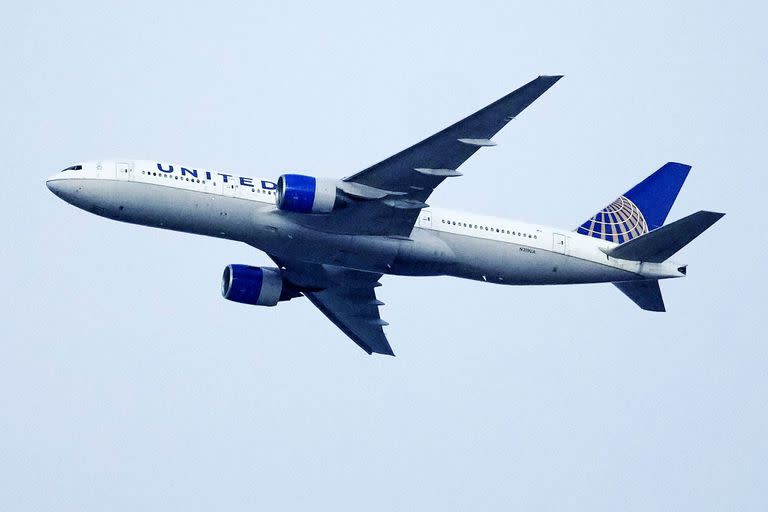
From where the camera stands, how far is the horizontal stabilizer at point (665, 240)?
2083 inches

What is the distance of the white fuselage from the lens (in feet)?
167

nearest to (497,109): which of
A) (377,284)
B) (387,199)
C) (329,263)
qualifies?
(387,199)

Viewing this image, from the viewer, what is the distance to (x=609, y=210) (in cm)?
6091

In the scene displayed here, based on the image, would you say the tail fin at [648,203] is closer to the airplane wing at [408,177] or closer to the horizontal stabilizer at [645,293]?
the horizontal stabilizer at [645,293]

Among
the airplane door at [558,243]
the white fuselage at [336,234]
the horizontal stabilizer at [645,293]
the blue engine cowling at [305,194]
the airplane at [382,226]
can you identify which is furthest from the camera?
the horizontal stabilizer at [645,293]

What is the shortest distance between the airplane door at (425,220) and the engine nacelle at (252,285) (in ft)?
29.6

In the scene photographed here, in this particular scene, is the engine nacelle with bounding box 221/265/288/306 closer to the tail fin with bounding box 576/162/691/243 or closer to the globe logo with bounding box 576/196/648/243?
the globe logo with bounding box 576/196/648/243

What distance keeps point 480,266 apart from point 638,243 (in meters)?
7.34

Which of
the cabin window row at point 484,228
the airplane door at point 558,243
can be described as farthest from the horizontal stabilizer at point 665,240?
the cabin window row at point 484,228

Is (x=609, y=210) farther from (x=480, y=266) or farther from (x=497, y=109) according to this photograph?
(x=497, y=109)

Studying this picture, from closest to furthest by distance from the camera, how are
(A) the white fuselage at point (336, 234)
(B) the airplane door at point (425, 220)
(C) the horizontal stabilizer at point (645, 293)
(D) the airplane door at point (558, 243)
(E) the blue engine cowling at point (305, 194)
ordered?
1. (E) the blue engine cowling at point (305, 194)
2. (A) the white fuselage at point (336, 234)
3. (B) the airplane door at point (425, 220)
4. (D) the airplane door at point (558, 243)
5. (C) the horizontal stabilizer at point (645, 293)

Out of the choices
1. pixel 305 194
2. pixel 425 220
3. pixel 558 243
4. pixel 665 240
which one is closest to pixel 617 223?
pixel 558 243

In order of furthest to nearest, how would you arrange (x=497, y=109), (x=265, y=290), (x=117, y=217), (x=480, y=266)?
(x=265, y=290) → (x=480, y=266) → (x=117, y=217) → (x=497, y=109)

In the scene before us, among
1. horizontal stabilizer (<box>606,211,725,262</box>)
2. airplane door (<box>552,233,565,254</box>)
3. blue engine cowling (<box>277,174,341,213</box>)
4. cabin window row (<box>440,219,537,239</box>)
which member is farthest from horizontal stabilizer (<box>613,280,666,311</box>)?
blue engine cowling (<box>277,174,341,213</box>)
